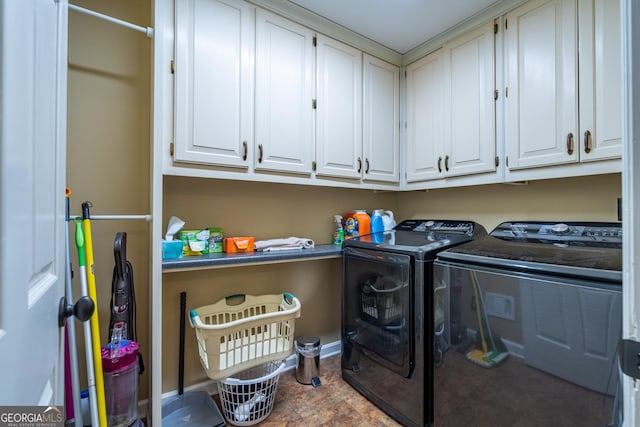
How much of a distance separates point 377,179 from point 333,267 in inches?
32.3

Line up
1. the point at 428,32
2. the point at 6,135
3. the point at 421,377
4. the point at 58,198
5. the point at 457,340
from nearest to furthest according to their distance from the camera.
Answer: the point at 6,135
the point at 58,198
the point at 457,340
the point at 421,377
the point at 428,32

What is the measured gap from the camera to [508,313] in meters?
1.16

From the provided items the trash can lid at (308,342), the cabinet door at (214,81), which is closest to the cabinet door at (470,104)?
the cabinet door at (214,81)

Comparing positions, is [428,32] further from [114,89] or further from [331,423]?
[331,423]

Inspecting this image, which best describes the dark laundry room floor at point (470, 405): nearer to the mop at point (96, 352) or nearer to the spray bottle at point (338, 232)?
the mop at point (96, 352)

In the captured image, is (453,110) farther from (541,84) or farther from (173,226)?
(173,226)

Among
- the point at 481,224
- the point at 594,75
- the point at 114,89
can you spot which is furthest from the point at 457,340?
the point at 114,89

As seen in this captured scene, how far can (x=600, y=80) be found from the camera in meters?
1.37

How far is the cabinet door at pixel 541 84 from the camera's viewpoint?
147 cm

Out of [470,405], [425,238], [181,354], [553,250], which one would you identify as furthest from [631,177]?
[181,354]

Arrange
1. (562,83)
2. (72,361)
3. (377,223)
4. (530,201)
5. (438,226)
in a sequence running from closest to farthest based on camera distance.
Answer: (72,361) → (562,83) → (530,201) → (438,226) → (377,223)

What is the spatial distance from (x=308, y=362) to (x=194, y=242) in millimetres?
1128

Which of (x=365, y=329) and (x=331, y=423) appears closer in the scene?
(x=331, y=423)

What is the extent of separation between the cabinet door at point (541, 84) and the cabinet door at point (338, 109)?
3.13 ft
